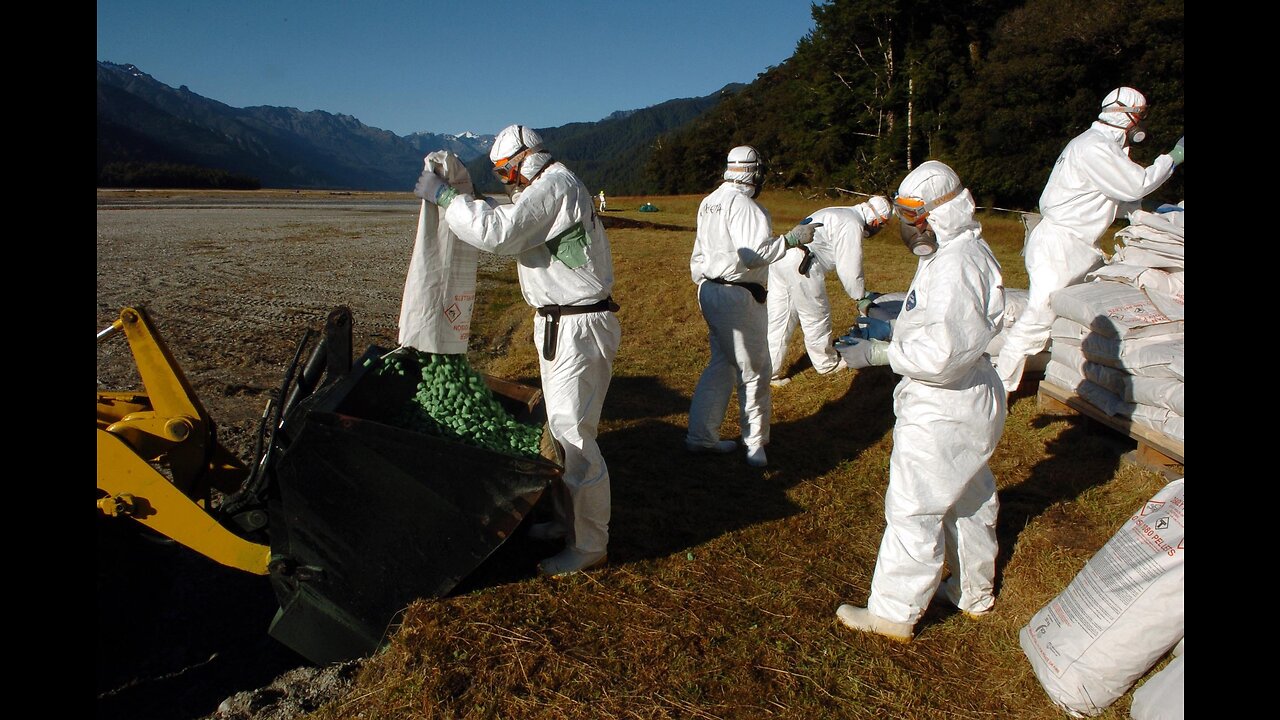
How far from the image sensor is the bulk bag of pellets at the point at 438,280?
3691 mm

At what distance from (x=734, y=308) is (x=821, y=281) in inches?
93.0

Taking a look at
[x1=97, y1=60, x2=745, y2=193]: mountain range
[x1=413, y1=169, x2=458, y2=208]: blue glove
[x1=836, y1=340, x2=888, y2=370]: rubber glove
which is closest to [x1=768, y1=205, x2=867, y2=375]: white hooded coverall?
[x1=836, y1=340, x2=888, y2=370]: rubber glove

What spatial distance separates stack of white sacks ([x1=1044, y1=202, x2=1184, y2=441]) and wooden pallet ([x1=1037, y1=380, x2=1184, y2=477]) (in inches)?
1.5

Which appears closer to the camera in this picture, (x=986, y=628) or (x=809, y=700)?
(x=809, y=700)

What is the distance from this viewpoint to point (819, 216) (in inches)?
283

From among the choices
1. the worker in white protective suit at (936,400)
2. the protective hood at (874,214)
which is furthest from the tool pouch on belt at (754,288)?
the protective hood at (874,214)

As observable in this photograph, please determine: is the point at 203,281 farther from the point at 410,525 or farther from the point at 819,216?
the point at 410,525

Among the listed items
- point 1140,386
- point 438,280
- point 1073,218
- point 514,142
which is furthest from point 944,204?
point 1073,218

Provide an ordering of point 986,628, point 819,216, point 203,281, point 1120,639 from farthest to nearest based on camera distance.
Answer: point 203,281 < point 819,216 < point 986,628 < point 1120,639

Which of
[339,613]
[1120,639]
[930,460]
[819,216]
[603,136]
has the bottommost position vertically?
[339,613]

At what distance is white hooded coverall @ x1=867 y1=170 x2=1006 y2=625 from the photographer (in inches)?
123

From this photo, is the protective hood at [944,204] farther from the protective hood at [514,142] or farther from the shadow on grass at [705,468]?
the shadow on grass at [705,468]

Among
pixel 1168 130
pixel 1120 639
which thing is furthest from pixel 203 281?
pixel 1168 130

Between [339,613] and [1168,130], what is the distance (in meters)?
24.6
